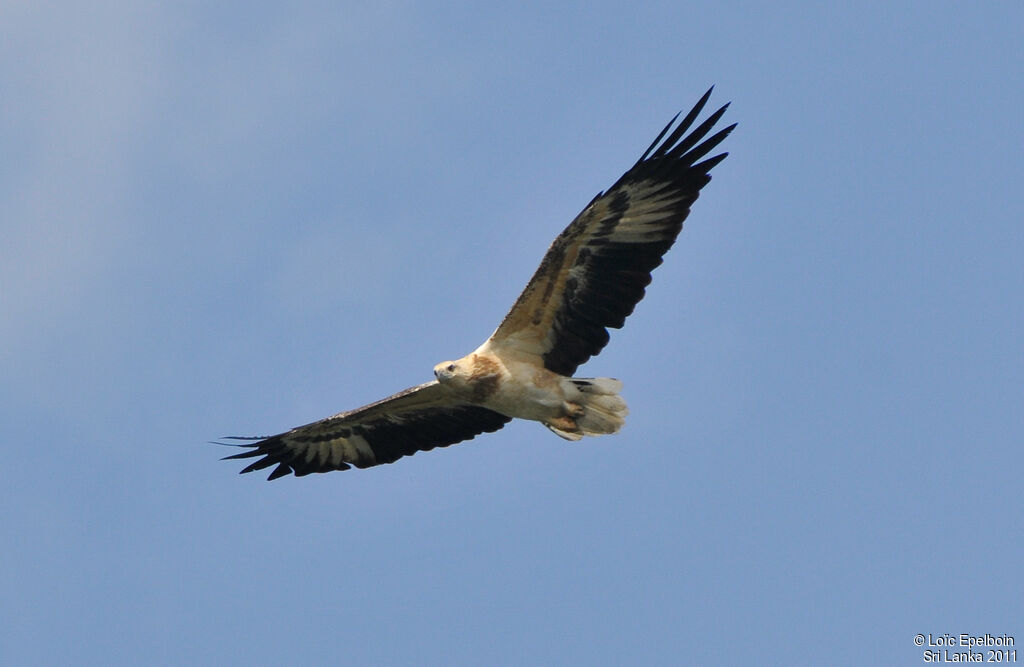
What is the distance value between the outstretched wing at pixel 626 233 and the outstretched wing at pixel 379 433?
5.84ft

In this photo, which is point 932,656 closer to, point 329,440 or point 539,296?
point 539,296

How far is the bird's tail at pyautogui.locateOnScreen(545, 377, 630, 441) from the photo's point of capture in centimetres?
1478

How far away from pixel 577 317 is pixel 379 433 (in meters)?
3.04

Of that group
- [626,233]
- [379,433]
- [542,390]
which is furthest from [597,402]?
[379,433]

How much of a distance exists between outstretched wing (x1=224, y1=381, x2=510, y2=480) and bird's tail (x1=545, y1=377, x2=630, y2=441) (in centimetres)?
131

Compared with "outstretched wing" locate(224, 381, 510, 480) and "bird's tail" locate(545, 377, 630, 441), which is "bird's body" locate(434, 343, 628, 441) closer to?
"bird's tail" locate(545, 377, 630, 441)

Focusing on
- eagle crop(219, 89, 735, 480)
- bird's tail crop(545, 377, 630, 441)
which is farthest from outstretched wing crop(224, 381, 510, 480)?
bird's tail crop(545, 377, 630, 441)

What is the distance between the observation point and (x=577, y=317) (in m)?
14.7

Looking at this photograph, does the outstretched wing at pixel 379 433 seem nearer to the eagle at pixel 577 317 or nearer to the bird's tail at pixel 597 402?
the eagle at pixel 577 317

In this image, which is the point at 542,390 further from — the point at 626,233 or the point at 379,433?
the point at 379,433

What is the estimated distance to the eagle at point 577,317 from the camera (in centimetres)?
1430

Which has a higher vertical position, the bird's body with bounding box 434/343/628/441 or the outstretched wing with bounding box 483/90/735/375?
the outstretched wing with bounding box 483/90/735/375

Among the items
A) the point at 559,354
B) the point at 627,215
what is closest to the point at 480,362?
the point at 559,354

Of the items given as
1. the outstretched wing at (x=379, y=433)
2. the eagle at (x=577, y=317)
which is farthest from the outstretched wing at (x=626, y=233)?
the outstretched wing at (x=379, y=433)
